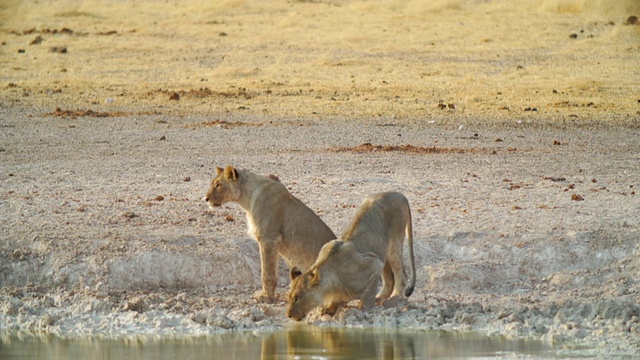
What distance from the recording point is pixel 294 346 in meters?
9.22

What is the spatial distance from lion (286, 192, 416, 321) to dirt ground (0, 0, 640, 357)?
248 mm

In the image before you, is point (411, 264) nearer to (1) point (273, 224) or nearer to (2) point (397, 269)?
(2) point (397, 269)

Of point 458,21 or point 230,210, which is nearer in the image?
point 230,210

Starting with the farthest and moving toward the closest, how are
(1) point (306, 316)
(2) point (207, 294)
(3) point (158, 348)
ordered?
(2) point (207, 294) < (1) point (306, 316) < (3) point (158, 348)

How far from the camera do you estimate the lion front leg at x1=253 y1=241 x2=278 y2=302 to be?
10094 mm

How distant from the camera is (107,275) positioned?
10578 millimetres

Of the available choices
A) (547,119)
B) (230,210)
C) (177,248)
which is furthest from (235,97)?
(177,248)

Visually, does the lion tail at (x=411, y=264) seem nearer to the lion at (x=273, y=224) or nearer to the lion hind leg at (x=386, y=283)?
the lion hind leg at (x=386, y=283)

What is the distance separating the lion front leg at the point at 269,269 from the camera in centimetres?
1009

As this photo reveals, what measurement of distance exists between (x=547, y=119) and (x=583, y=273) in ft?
29.1

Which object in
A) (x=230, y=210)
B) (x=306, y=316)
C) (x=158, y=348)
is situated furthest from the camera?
(x=230, y=210)

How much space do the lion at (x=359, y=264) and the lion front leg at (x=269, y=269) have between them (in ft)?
1.16

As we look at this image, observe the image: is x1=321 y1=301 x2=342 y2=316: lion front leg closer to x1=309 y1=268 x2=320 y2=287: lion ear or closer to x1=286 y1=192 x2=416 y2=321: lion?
x1=286 y1=192 x2=416 y2=321: lion

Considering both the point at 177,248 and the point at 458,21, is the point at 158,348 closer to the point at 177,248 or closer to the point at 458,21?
the point at 177,248
